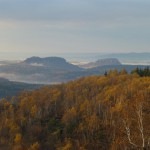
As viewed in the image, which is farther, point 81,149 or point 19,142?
point 19,142

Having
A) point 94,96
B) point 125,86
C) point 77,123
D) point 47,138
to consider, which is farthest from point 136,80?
point 47,138

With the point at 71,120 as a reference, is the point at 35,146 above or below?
below

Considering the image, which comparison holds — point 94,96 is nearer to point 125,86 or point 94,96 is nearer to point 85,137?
point 125,86

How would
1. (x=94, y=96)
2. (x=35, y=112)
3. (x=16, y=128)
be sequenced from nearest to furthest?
(x=16, y=128) → (x=35, y=112) → (x=94, y=96)

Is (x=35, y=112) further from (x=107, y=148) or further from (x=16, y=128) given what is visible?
(x=107, y=148)

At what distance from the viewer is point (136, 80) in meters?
185

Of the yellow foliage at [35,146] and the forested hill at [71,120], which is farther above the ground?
the forested hill at [71,120]

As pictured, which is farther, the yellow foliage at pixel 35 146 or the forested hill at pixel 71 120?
the forested hill at pixel 71 120

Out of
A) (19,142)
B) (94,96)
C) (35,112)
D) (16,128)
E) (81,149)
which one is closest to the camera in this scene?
(81,149)

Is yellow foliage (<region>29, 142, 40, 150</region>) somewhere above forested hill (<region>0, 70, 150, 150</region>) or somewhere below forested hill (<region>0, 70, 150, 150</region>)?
below

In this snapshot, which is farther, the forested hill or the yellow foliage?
the forested hill

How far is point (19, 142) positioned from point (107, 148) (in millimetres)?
31207

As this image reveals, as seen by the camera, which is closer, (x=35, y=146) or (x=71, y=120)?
(x=35, y=146)

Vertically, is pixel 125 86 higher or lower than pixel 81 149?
higher
